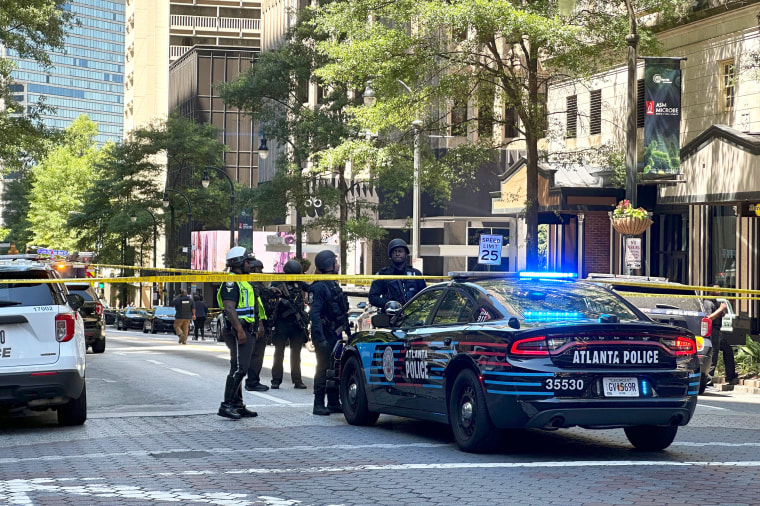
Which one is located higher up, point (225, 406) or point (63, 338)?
point (63, 338)

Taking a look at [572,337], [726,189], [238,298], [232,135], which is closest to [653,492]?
[572,337]

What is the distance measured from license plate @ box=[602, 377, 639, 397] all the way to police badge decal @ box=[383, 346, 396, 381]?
2654mm

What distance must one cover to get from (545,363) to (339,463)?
6.23 ft

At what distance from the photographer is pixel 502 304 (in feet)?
34.9

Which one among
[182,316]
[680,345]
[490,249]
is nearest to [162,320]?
[182,316]

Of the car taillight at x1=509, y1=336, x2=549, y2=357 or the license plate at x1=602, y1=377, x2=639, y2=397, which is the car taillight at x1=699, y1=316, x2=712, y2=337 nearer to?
the license plate at x1=602, y1=377, x2=639, y2=397

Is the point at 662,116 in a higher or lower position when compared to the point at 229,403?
higher

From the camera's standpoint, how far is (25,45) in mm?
38406

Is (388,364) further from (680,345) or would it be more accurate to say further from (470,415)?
(680,345)

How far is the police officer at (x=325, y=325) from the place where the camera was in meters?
14.1

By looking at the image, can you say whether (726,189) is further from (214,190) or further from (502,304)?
(214,190)

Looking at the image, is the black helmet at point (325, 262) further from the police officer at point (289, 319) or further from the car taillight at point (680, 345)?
the car taillight at point (680, 345)

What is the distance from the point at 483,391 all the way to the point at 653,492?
197 centimetres

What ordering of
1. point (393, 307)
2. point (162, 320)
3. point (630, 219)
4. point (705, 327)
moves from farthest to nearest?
point (162, 320) < point (630, 219) < point (705, 327) < point (393, 307)
